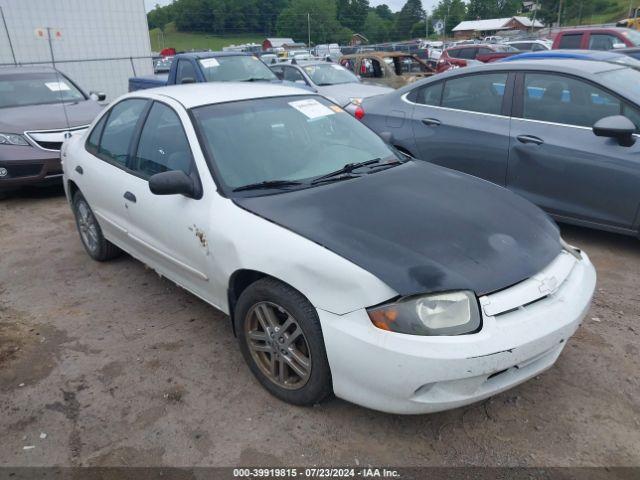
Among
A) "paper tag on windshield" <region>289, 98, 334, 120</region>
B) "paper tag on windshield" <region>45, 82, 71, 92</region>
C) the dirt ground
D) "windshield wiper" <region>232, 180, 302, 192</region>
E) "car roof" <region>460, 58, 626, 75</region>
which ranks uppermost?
"car roof" <region>460, 58, 626, 75</region>

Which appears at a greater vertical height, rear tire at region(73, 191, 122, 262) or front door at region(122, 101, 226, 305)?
front door at region(122, 101, 226, 305)

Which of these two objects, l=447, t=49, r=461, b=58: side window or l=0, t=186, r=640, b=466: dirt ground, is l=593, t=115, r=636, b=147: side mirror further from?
l=447, t=49, r=461, b=58: side window

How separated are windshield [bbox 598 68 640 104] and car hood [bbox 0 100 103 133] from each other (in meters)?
6.28

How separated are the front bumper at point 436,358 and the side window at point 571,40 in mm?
12581

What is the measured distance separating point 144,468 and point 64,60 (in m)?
16.3

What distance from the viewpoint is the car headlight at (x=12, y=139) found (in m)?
6.43

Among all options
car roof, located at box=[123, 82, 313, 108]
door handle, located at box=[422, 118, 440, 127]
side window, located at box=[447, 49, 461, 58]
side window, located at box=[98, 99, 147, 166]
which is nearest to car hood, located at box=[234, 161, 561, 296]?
car roof, located at box=[123, 82, 313, 108]

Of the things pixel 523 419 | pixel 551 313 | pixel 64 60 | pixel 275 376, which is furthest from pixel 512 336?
pixel 64 60

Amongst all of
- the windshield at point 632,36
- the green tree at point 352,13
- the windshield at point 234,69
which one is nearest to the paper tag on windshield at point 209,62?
the windshield at point 234,69

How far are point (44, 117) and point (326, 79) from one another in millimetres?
5850

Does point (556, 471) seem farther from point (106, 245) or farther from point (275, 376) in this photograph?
point (106, 245)

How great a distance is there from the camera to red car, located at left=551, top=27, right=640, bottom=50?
40.1ft

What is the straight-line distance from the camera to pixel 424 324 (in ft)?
7.16

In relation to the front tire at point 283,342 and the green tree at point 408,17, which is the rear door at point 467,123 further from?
the green tree at point 408,17
